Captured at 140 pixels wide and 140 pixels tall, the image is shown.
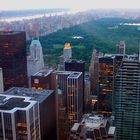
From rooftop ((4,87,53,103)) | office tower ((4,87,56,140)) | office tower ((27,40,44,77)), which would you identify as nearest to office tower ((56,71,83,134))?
office tower ((4,87,56,140))

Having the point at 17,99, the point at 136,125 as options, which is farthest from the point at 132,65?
the point at 17,99

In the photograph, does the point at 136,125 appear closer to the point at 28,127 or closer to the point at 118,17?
the point at 28,127

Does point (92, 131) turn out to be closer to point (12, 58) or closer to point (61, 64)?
point (12, 58)

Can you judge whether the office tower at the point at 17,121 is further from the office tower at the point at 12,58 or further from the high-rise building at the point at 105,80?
the high-rise building at the point at 105,80

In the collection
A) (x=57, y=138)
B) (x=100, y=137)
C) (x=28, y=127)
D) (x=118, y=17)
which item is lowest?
(x=57, y=138)

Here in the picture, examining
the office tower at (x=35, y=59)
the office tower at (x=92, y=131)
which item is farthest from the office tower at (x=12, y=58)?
the office tower at (x=92, y=131)

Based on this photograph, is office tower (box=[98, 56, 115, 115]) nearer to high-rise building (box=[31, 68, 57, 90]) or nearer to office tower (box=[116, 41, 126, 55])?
office tower (box=[116, 41, 126, 55])
